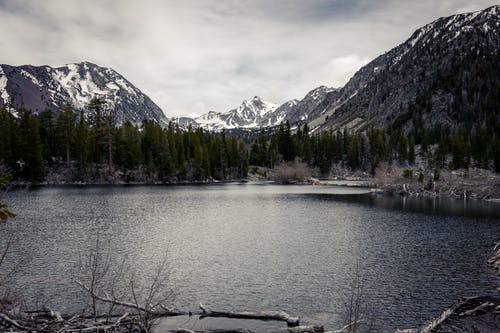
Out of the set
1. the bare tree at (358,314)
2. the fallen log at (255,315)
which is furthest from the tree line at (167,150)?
the bare tree at (358,314)

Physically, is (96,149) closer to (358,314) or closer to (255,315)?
(255,315)

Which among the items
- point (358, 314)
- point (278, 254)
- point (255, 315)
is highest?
point (358, 314)

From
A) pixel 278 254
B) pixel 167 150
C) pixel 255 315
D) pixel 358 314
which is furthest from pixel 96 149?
pixel 358 314

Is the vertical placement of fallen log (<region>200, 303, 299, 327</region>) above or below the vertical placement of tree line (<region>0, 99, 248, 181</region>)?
below

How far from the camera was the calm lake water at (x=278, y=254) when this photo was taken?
920 inches

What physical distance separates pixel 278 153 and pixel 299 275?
159246 millimetres

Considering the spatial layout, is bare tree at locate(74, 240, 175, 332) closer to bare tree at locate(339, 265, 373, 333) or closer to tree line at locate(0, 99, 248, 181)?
bare tree at locate(339, 265, 373, 333)

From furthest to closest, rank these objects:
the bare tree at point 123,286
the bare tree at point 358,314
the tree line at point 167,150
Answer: the tree line at point 167,150 < the bare tree at point 123,286 < the bare tree at point 358,314

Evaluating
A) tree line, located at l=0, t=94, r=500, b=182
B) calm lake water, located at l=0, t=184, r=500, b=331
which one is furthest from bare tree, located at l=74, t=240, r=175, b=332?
tree line, located at l=0, t=94, r=500, b=182

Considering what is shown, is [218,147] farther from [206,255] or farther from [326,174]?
[206,255]

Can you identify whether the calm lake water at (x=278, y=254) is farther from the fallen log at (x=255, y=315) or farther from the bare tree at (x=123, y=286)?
the fallen log at (x=255, y=315)

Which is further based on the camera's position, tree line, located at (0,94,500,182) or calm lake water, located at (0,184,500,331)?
tree line, located at (0,94,500,182)

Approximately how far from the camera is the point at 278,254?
115 ft

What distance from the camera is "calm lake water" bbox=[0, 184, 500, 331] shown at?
23359 mm
